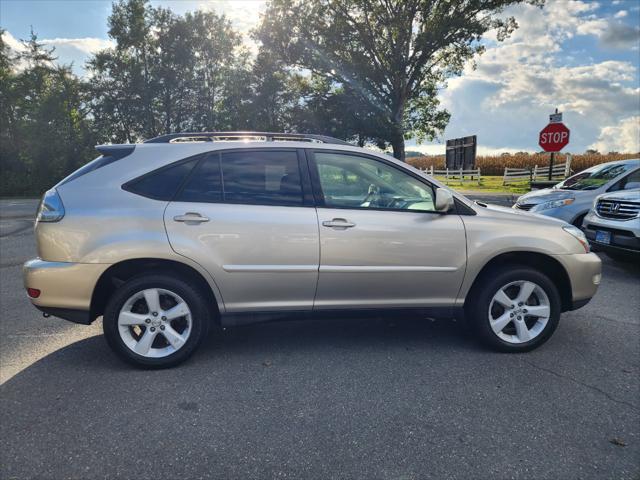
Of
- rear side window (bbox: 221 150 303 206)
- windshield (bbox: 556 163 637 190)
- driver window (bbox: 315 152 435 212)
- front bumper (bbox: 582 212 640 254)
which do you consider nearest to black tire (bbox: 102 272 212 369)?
rear side window (bbox: 221 150 303 206)

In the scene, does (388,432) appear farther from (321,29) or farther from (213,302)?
(321,29)

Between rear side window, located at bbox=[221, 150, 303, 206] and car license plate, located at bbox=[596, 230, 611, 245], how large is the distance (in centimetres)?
533

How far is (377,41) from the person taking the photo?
856 inches

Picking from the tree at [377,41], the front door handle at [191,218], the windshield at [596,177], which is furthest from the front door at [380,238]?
the tree at [377,41]

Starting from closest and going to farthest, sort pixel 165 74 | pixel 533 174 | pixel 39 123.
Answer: pixel 533 174, pixel 39 123, pixel 165 74

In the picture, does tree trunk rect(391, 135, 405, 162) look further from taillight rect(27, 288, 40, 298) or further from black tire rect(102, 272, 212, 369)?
taillight rect(27, 288, 40, 298)

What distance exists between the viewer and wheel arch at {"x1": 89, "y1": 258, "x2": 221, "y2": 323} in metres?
3.16

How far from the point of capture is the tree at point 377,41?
64.3 ft

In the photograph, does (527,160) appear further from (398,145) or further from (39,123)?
(39,123)

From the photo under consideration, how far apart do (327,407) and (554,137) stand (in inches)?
574

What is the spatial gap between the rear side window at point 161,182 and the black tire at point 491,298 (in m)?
2.60

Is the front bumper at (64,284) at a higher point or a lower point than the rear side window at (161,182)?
lower

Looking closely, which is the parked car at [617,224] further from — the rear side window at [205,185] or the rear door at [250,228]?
the rear side window at [205,185]

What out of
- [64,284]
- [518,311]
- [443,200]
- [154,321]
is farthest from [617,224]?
[64,284]
